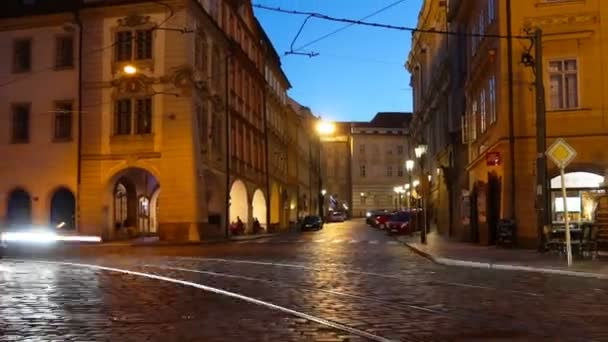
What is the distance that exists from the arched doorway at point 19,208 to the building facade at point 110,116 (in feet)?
0.21

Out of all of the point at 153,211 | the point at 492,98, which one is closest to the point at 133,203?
the point at 153,211

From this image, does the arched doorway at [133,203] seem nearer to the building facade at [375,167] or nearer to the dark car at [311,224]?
the dark car at [311,224]

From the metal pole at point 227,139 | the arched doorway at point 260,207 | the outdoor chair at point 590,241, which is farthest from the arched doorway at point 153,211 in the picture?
the outdoor chair at point 590,241

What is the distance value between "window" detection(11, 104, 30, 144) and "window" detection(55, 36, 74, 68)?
311cm

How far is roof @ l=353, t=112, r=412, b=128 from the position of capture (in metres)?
134

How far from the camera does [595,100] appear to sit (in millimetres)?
27375

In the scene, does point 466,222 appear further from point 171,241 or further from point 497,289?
point 497,289

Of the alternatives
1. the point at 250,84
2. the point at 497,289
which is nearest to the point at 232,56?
the point at 250,84

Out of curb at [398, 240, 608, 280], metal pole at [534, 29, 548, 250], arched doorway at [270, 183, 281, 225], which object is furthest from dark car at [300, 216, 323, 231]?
metal pole at [534, 29, 548, 250]

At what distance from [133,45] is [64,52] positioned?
429cm

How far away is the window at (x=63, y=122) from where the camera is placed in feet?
143

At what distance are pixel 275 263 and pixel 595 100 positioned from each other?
501 inches

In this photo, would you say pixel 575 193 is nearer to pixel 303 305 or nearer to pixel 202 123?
pixel 303 305

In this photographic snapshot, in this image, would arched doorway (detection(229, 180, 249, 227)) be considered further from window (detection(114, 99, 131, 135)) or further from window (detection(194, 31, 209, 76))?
window (detection(114, 99, 131, 135))
